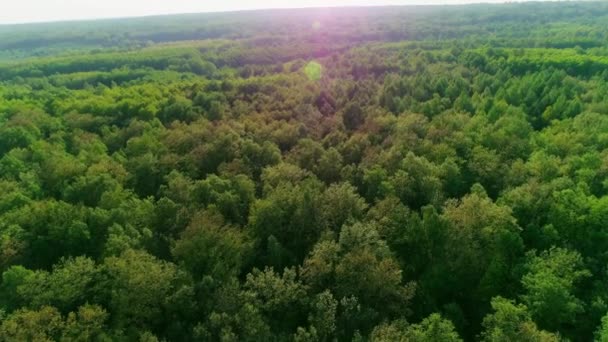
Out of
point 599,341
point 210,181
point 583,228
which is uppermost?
point 210,181

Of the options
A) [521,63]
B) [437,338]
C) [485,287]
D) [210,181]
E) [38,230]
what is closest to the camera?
[437,338]

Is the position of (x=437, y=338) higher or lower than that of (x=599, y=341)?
higher

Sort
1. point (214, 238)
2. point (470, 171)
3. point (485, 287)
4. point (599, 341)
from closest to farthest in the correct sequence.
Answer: point (599, 341) → point (485, 287) → point (214, 238) → point (470, 171)

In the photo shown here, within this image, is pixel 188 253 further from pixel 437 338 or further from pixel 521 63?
pixel 521 63

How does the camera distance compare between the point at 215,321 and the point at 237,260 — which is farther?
the point at 237,260

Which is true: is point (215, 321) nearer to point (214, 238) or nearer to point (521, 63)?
point (214, 238)

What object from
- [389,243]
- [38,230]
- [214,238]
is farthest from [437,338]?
[38,230]

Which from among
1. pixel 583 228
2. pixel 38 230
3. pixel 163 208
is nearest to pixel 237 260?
pixel 163 208
